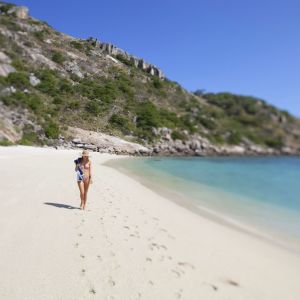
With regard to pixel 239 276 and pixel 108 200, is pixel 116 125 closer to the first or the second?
pixel 108 200

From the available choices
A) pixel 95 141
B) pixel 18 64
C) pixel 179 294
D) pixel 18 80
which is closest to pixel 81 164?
pixel 95 141

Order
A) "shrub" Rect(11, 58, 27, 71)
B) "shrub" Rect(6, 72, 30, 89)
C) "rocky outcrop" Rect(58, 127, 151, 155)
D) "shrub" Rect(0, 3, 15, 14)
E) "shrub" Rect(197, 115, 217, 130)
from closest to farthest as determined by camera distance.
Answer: "rocky outcrop" Rect(58, 127, 151, 155), "shrub" Rect(6, 72, 30, 89), "shrub" Rect(11, 58, 27, 71), "shrub" Rect(197, 115, 217, 130), "shrub" Rect(0, 3, 15, 14)

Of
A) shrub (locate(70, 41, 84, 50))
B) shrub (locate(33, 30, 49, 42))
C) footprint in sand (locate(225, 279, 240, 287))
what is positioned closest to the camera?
footprint in sand (locate(225, 279, 240, 287))

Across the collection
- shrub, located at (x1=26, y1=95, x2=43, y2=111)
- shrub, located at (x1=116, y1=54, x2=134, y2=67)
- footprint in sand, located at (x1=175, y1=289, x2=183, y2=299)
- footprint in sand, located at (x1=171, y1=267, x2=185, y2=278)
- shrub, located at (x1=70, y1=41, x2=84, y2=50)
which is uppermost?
shrub, located at (x1=70, y1=41, x2=84, y2=50)

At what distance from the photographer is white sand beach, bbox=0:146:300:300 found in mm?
3801

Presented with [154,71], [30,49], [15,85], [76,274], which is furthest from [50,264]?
[30,49]

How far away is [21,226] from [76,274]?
220cm

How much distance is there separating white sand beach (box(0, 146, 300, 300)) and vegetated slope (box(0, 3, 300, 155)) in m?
5.33

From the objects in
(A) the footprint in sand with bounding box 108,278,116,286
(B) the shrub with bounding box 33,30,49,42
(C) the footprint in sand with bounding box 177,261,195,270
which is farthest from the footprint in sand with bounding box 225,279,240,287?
(B) the shrub with bounding box 33,30,49,42

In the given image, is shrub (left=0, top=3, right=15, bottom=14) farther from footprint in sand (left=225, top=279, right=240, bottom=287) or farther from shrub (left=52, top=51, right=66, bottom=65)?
footprint in sand (left=225, top=279, right=240, bottom=287)

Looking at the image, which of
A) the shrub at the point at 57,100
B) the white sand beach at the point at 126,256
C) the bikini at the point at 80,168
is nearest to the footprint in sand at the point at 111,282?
the white sand beach at the point at 126,256

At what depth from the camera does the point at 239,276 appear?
464 centimetres

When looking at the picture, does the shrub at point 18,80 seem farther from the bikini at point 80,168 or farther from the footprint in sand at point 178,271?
the footprint in sand at point 178,271

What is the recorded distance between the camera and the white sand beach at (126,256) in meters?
3.80
